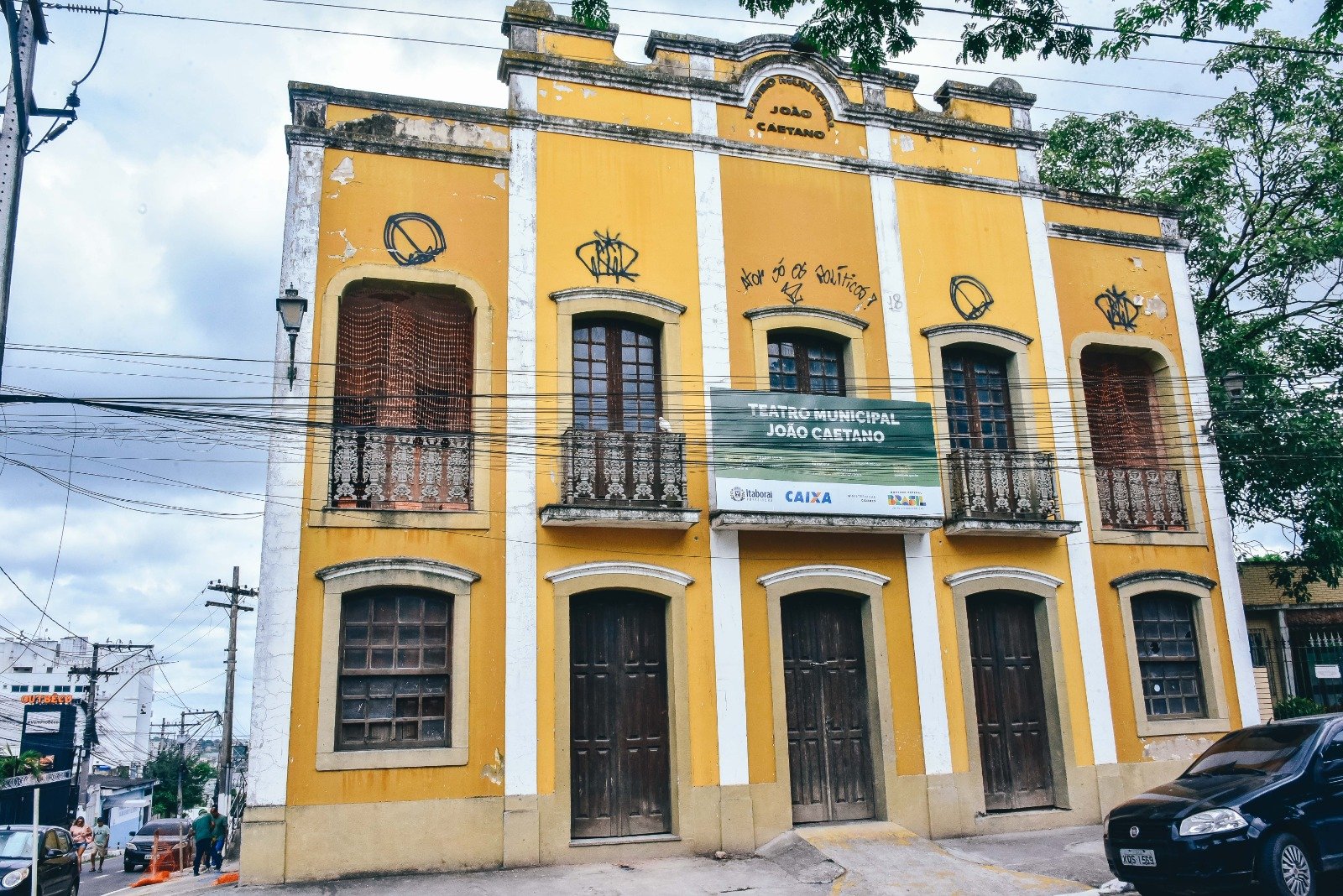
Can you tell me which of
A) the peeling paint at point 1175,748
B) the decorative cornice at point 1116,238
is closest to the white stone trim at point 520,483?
the decorative cornice at point 1116,238

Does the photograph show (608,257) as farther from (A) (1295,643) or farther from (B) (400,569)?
(A) (1295,643)

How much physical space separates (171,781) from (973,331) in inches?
2251

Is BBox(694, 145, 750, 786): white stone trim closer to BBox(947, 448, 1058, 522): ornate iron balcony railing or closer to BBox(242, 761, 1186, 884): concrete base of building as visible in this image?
BBox(242, 761, 1186, 884): concrete base of building

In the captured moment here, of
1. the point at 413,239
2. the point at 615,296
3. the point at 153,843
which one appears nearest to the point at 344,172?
the point at 413,239

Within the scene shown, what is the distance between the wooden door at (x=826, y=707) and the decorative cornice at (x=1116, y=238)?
6507mm

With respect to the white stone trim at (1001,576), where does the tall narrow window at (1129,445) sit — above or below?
above

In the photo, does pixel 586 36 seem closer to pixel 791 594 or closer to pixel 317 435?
pixel 317 435

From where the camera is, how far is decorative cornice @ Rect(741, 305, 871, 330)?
1275cm

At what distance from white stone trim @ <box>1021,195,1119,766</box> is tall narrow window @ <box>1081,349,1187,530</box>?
1.72 feet

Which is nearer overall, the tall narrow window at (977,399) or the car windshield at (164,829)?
the tall narrow window at (977,399)

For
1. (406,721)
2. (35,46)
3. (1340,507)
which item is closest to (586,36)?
(35,46)

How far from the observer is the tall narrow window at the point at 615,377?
12.2 metres

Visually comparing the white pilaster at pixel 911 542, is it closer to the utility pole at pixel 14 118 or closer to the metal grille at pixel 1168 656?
the metal grille at pixel 1168 656

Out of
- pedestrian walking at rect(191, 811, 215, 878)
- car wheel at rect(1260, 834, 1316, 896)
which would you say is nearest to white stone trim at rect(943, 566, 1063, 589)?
car wheel at rect(1260, 834, 1316, 896)
